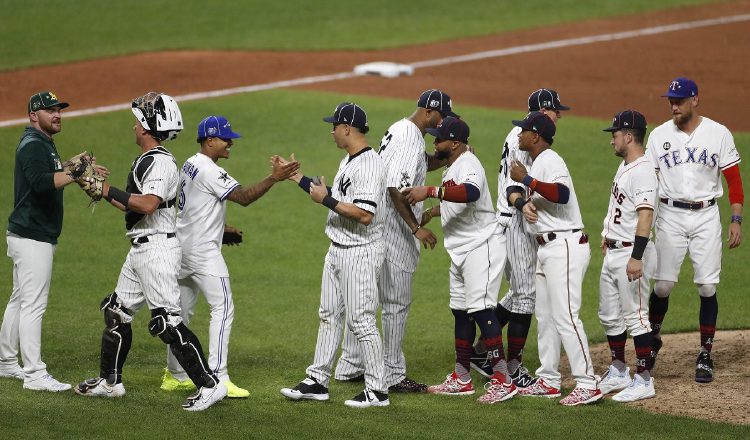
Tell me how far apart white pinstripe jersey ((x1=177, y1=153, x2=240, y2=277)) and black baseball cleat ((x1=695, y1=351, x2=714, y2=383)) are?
3.70 meters

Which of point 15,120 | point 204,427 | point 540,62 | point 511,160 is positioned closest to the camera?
point 204,427

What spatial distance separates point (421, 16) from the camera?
25.4m

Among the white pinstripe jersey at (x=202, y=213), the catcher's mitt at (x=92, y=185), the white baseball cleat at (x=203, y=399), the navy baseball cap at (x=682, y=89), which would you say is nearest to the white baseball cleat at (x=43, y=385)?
the white baseball cleat at (x=203, y=399)

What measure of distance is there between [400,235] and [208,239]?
145 cm

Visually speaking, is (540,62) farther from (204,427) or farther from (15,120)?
(204,427)

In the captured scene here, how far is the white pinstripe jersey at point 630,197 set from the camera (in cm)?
832

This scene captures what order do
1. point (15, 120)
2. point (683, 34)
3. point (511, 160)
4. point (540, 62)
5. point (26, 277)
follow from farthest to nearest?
point (683, 34) < point (540, 62) < point (15, 120) < point (511, 160) < point (26, 277)

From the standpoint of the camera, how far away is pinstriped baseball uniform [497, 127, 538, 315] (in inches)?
355

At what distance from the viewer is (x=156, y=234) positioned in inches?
311

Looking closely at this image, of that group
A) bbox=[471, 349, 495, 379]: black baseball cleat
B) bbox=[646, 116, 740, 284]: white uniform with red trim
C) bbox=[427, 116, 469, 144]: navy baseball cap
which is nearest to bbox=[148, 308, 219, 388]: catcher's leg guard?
bbox=[427, 116, 469, 144]: navy baseball cap

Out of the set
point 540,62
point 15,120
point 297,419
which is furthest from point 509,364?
point 540,62

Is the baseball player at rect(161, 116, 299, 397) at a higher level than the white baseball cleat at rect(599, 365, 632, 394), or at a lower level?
higher

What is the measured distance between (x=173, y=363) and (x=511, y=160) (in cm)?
298

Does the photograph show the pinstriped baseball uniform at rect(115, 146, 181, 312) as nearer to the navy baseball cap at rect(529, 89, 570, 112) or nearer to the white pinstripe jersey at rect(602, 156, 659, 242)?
the navy baseball cap at rect(529, 89, 570, 112)
